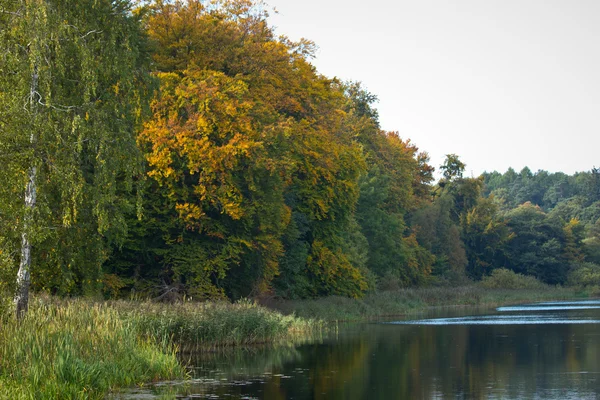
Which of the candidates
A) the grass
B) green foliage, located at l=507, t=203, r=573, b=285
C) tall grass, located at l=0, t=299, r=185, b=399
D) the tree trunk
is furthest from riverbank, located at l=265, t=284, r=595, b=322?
the tree trunk

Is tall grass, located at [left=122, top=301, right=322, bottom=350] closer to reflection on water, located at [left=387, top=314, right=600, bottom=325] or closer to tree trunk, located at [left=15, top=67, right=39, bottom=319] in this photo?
tree trunk, located at [left=15, top=67, right=39, bottom=319]

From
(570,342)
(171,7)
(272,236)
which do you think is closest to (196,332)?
(272,236)

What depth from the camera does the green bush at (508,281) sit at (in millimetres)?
83500

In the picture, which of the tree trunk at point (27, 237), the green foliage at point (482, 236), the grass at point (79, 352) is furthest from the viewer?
the green foliage at point (482, 236)

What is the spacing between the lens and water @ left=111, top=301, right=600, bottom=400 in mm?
19828

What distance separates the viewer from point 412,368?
81.5ft

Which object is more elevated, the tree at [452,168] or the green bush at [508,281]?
the tree at [452,168]

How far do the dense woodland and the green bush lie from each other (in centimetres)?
999

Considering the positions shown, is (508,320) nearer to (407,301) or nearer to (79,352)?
(407,301)

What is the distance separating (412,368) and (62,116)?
12206 mm

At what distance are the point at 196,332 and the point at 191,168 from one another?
822 centimetres

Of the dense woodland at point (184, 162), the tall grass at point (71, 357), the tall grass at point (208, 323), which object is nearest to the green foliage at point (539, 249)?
the dense woodland at point (184, 162)

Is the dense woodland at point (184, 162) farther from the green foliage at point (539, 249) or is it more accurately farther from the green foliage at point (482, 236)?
the green foliage at point (539, 249)

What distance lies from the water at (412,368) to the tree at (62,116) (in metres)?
4.97
